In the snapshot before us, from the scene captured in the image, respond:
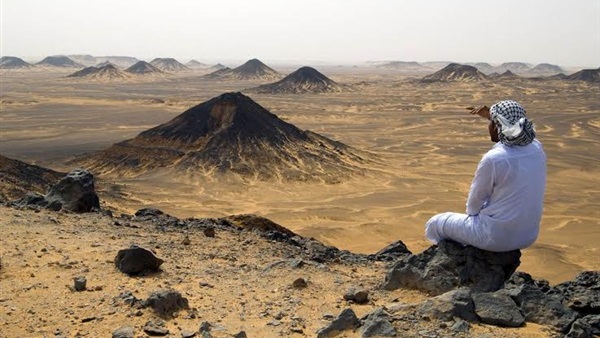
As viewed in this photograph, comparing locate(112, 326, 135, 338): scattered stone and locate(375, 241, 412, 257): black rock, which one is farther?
locate(375, 241, 412, 257): black rock

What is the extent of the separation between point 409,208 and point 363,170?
7.95 meters

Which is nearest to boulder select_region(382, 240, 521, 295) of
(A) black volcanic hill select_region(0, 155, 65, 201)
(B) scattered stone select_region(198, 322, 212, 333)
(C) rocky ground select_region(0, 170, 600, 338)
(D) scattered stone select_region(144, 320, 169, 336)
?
(C) rocky ground select_region(0, 170, 600, 338)

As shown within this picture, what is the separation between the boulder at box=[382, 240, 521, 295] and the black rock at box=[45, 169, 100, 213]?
20.7 feet

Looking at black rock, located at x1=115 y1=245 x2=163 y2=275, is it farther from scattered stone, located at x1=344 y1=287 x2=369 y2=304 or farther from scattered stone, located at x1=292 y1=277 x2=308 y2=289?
scattered stone, located at x1=344 y1=287 x2=369 y2=304

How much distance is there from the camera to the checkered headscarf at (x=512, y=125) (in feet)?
12.8

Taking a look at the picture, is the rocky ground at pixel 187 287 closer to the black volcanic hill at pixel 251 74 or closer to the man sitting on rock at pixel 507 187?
the man sitting on rock at pixel 507 187

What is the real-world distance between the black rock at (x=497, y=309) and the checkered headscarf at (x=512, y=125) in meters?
1.17

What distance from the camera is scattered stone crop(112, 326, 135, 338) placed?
4.02 m

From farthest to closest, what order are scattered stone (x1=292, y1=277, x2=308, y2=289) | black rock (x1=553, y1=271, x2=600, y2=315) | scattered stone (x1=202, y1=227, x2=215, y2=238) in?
scattered stone (x1=202, y1=227, x2=215, y2=238)
scattered stone (x1=292, y1=277, x2=308, y2=289)
black rock (x1=553, y1=271, x2=600, y2=315)

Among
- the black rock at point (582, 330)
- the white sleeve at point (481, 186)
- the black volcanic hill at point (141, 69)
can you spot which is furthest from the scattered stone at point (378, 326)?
the black volcanic hill at point (141, 69)

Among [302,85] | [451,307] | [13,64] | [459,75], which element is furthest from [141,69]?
[451,307]

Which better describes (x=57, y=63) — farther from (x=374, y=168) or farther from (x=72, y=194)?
(x=72, y=194)

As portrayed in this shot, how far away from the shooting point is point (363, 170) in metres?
29.3

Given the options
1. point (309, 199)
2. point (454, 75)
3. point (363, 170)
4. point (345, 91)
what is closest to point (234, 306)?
point (309, 199)
